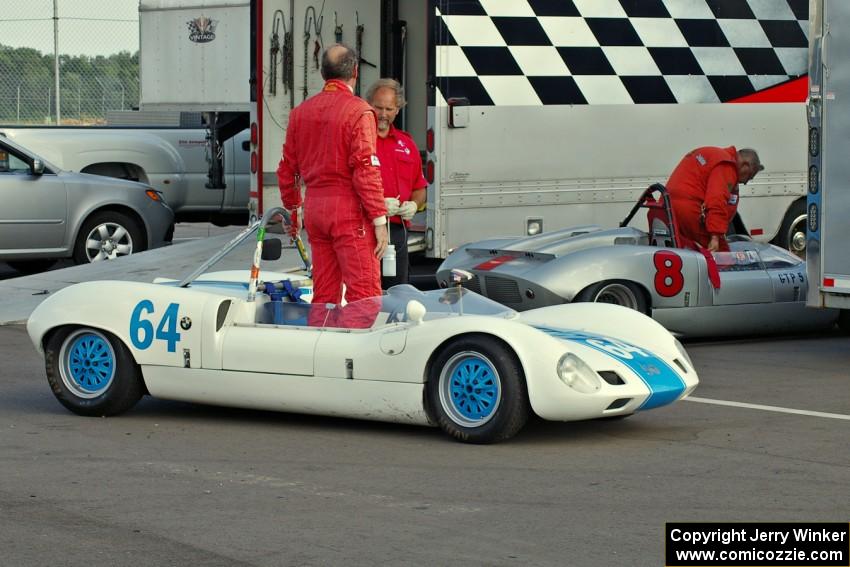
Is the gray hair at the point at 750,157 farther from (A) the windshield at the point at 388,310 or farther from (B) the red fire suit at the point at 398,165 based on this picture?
(A) the windshield at the point at 388,310

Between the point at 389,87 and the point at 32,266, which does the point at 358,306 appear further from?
the point at 32,266

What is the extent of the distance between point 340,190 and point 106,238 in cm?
801

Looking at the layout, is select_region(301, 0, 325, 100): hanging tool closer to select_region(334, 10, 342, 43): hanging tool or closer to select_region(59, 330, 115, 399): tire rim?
select_region(334, 10, 342, 43): hanging tool

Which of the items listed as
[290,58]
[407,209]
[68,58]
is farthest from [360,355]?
[68,58]

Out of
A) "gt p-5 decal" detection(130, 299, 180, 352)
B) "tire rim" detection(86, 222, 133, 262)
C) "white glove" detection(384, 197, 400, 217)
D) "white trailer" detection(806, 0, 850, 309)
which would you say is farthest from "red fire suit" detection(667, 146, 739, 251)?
"tire rim" detection(86, 222, 133, 262)

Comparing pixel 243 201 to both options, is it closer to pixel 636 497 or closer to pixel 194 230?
pixel 194 230

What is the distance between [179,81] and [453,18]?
8741 mm

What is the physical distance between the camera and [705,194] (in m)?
10.9

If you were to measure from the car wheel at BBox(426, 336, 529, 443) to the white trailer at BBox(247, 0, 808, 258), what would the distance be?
5.08 metres

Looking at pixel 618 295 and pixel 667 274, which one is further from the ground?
pixel 667 274

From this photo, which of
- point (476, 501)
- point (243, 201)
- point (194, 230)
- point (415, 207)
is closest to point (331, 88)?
point (415, 207)

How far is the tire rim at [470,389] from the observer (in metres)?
6.54

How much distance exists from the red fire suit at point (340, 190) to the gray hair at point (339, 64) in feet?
0.13

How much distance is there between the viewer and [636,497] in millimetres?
5676
